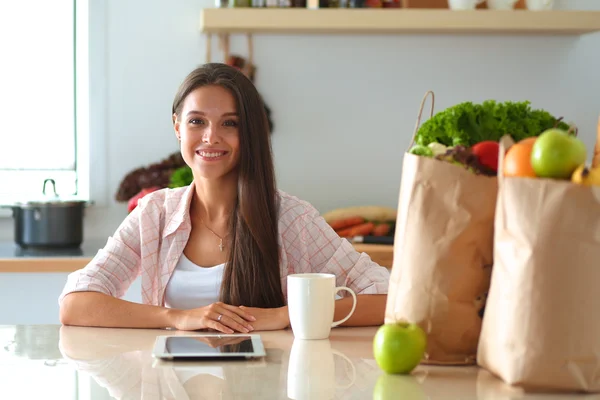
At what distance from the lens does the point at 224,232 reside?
75.7 inches

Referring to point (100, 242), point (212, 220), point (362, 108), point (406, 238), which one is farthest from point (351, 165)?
point (406, 238)

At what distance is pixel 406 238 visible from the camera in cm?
110

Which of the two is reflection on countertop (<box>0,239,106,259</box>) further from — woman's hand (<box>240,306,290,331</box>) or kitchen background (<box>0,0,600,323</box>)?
woman's hand (<box>240,306,290,331</box>)

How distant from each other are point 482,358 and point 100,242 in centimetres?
240

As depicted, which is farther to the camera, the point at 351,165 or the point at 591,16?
the point at 351,165

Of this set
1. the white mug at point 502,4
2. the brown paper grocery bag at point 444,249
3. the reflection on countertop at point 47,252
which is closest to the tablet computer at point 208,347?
the brown paper grocery bag at point 444,249

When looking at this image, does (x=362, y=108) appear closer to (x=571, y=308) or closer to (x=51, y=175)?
(x=51, y=175)

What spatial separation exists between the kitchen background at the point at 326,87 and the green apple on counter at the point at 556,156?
7.90 ft

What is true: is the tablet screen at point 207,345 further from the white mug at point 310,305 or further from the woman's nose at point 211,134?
the woman's nose at point 211,134

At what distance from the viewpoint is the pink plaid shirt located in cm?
182

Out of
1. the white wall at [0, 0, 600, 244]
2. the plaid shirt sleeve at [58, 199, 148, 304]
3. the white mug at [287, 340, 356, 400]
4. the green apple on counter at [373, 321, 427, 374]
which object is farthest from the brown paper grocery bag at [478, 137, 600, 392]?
the white wall at [0, 0, 600, 244]

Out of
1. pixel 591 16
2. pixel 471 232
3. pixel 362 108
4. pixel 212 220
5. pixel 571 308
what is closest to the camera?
pixel 571 308

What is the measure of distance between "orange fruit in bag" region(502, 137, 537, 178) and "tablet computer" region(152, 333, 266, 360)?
455 millimetres

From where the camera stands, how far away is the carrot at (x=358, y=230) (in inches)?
117
